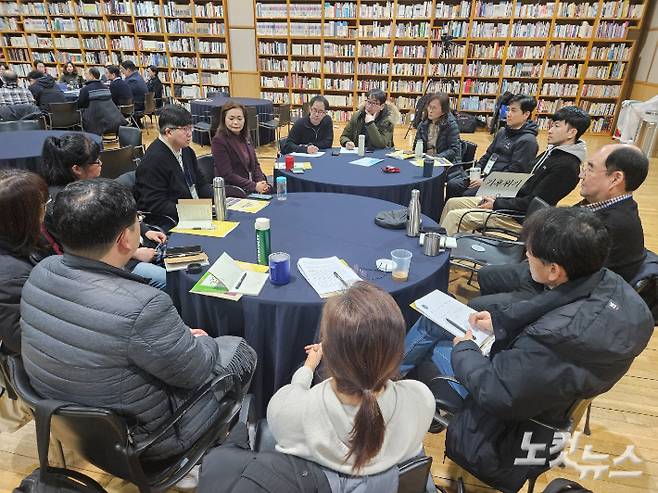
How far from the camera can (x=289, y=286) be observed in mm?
1827

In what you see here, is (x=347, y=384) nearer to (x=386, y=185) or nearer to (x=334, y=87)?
(x=386, y=185)

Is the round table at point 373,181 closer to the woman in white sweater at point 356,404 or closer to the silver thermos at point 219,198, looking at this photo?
the silver thermos at point 219,198

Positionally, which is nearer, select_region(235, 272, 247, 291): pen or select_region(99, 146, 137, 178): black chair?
select_region(235, 272, 247, 291): pen

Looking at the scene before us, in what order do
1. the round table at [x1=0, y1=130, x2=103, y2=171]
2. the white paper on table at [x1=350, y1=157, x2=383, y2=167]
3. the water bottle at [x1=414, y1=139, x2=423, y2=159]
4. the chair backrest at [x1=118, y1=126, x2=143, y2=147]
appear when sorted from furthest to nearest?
the chair backrest at [x1=118, y1=126, x2=143, y2=147] → the water bottle at [x1=414, y1=139, x2=423, y2=159] → the white paper on table at [x1=350, y1=157, x2=383, y2=167] → the round table at [x1=0, y1=130, x2=103, y2=171]

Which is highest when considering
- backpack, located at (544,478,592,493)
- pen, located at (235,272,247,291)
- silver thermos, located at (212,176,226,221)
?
silver thermos, located at (212,176,226,221)

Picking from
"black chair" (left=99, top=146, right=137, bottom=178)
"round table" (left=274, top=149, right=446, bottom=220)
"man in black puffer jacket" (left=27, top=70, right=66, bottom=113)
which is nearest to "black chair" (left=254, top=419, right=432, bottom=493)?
"round table" (left=274, top=149, right=446, bottom=220)

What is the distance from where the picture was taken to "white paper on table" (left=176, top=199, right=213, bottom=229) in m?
2.47

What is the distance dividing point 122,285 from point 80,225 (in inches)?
9.3

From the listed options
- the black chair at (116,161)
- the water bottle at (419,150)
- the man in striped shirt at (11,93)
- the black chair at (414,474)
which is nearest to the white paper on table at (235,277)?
the black chair at (414,474)

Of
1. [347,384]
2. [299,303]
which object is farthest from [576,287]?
[299,303]

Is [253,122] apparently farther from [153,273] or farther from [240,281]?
[240,281]

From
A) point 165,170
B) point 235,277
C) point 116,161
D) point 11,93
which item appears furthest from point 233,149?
point 11,93

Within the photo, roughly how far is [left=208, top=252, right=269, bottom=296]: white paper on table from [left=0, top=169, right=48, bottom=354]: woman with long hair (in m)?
0.71

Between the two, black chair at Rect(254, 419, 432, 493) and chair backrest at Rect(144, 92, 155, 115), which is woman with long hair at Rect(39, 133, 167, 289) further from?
chair backrest at Rect(144, 92, 155, 115)
